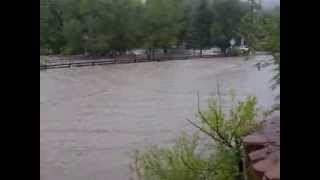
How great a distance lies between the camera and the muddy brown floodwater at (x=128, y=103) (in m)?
1.02

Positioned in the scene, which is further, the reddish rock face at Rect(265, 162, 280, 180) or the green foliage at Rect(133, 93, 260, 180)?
the green foliage at Rect(133, 93, 260, 180)

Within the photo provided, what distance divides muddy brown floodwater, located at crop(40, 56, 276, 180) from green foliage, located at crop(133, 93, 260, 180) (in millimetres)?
31

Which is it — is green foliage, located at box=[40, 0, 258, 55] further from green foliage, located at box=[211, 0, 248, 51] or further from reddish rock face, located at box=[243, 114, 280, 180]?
reddish rock face, located at box=[243, 114, 280, 180]

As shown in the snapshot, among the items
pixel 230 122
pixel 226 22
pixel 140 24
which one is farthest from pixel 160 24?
pixel 230 122

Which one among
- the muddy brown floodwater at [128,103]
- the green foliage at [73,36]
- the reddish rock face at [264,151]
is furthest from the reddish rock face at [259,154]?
the green foliage at [73,36]

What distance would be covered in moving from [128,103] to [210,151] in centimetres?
27

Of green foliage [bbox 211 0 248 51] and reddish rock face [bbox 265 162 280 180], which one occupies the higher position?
green foliage [bbox 211 0 248 51]

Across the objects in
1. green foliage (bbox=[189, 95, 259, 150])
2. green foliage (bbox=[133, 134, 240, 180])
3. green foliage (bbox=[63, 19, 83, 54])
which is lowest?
green foliage (bbox=[133, 134, 240, 180])

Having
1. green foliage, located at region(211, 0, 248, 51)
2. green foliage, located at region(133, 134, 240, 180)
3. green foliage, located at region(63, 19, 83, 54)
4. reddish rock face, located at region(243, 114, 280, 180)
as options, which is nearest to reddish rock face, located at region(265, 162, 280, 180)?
reddish rock face, located at region(243, 114, 280, 180)

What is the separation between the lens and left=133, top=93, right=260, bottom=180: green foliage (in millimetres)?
1052

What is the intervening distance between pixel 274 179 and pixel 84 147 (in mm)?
493

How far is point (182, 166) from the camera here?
109 centimetres
